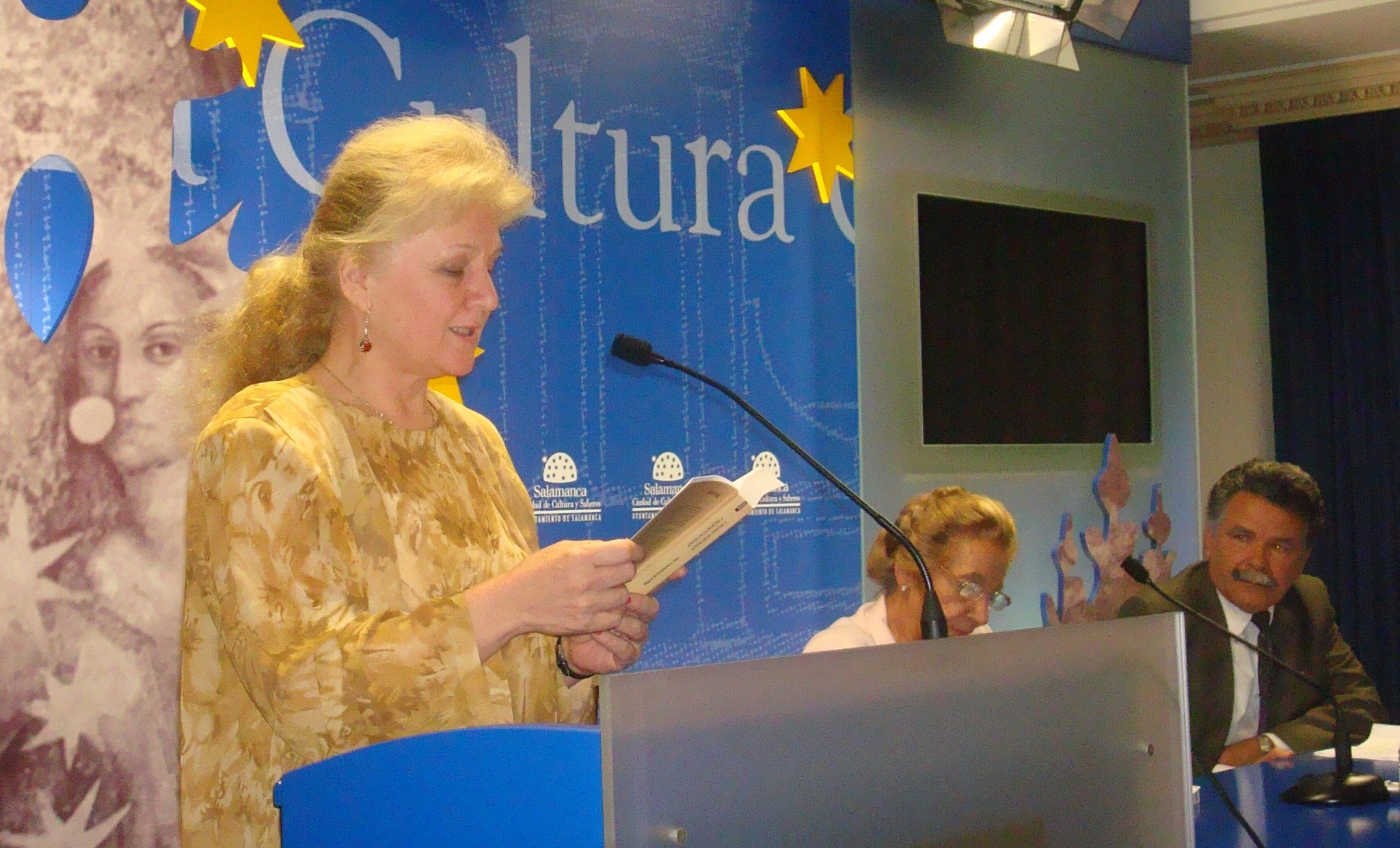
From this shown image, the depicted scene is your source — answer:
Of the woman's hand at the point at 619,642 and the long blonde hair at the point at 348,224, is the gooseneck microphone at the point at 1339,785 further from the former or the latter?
the long blonde hair at the point at 348,224

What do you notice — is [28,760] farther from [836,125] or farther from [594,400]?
[836,125]

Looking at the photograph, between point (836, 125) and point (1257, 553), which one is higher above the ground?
point (836, 125)

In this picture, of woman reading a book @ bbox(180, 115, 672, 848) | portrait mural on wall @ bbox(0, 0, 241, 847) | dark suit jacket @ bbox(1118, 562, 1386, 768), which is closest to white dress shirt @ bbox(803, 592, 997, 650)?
dark suit jacket @ bbox(1118, 562, 1386, 768)

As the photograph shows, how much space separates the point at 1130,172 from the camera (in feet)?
16.2

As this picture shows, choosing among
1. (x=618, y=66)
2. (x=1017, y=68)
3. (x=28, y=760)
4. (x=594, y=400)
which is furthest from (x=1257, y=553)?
(x=28, y=760)

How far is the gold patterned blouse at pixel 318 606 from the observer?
126 cm

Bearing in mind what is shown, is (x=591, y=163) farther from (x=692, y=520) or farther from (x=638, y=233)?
(x=692, y=520)

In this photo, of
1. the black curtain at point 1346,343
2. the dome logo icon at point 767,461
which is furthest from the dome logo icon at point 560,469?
the black curtain at point 1346,343

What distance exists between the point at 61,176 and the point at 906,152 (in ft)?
8.08

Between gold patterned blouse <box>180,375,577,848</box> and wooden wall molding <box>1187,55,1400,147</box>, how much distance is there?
512 cm

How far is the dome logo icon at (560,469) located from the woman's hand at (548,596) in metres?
1.97

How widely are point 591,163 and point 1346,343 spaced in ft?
13.1

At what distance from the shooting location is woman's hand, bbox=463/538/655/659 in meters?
1.30

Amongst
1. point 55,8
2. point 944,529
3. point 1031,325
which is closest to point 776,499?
point 944,529
